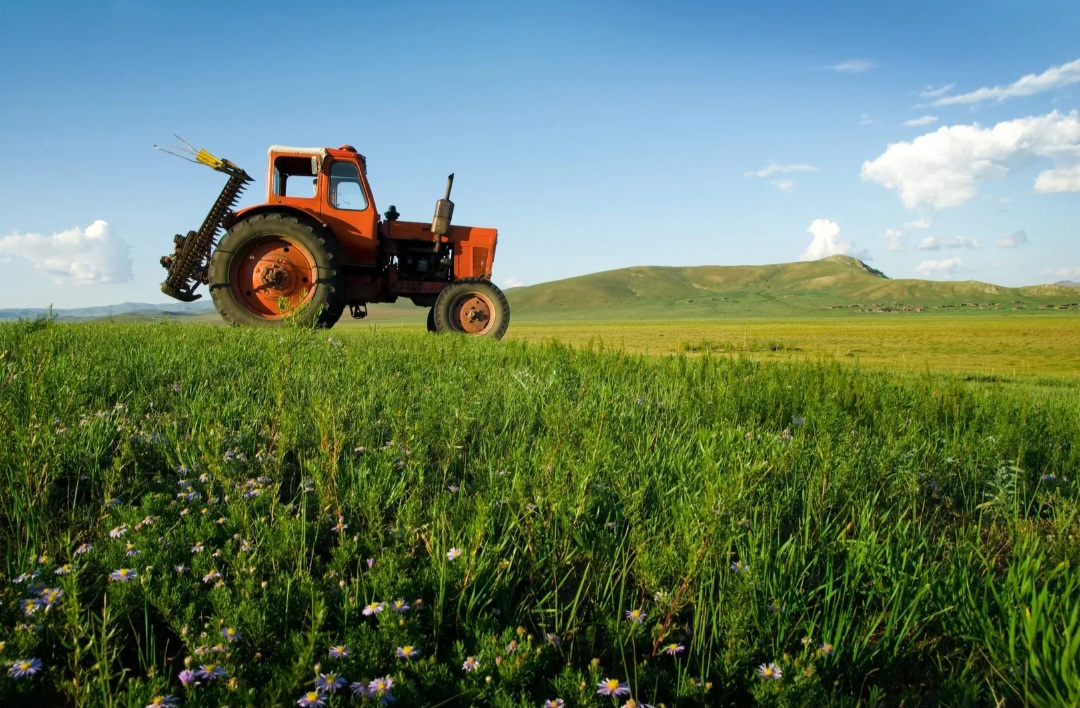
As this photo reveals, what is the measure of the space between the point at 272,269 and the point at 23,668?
924 cm

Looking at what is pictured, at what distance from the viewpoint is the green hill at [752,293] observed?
95.3 meters

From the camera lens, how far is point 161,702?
1.41 meters

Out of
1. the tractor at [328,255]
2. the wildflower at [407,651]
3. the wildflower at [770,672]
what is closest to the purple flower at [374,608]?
the wildflower at [407,651]

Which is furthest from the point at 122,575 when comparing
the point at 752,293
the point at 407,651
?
the point at 752,293

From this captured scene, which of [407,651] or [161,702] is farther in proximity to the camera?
[407,651]

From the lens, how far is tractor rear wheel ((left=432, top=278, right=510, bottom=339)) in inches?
431

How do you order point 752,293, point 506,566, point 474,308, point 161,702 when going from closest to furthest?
point 161,702
point 506,566
point 474,308
point 752,293

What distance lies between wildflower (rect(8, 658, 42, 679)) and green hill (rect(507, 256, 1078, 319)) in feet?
270

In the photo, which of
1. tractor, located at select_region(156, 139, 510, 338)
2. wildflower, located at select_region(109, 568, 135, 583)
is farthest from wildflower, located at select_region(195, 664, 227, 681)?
tractor, located at select_region(156, 139, 510, 338)

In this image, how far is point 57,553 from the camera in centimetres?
213

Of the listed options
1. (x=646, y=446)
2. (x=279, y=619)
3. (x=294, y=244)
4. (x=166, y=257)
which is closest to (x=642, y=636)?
(x=279, y=619)

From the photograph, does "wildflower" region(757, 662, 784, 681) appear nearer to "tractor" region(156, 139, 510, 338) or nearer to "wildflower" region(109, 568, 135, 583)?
"wildflower" region(109, 568, 135, 583)

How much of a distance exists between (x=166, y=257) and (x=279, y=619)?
10.8 metres

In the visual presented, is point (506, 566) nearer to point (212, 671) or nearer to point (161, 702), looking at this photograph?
point (212, 671)
